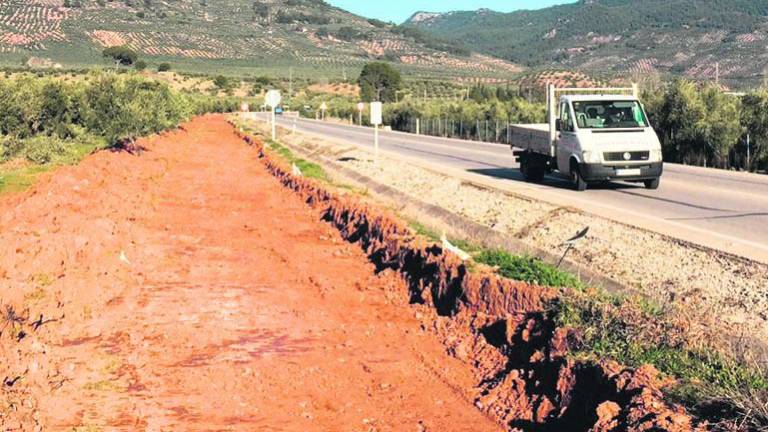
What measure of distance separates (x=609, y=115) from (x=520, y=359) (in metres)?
13.6

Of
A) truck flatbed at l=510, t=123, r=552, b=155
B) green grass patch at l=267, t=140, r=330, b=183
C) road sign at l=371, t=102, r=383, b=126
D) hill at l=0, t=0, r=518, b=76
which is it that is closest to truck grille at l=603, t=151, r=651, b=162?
truck flatbed at l=510, t=123, r=552, b=155

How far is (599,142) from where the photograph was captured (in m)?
19.0

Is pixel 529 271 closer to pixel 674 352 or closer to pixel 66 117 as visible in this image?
pixel 674 352

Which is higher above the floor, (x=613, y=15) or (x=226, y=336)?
(x=613, y=15)

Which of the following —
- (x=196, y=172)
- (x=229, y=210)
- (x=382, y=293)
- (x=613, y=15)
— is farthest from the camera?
(x=613, y=15)

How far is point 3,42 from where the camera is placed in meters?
121

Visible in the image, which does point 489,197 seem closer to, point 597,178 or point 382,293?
point 597,178

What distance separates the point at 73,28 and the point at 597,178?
132 meters

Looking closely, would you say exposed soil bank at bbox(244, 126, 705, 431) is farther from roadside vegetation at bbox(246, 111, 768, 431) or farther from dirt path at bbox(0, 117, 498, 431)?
dirt path at bbox(0, 117, 498, 431)

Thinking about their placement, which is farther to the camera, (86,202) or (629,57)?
(629,57)

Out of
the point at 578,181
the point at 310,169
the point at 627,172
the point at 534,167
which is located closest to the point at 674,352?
the point at 627,172

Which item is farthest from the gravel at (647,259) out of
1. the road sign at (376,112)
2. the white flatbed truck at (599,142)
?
the road sign at (376,112)

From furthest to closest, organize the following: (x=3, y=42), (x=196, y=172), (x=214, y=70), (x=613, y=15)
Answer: (x=613, y=15) < (x=214, y=70) < (x=3, y=42) < (x=196, y=172)

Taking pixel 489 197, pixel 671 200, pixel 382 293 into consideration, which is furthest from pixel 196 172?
pixel 382 293
